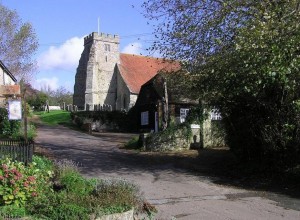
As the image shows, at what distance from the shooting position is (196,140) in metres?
25.2

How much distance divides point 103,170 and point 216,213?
7.74m

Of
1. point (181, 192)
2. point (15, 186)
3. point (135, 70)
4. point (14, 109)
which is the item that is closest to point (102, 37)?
point (135, 70)

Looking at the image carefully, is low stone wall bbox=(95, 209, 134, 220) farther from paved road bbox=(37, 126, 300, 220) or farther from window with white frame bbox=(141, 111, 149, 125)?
window with white frame bbox=(141, 111, 149, 125)

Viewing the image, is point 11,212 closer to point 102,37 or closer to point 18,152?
point 18,152

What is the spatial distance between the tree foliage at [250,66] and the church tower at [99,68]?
5311cm

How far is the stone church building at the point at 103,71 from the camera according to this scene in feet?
210

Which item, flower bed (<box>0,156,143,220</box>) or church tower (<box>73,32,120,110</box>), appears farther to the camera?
church tower (<box>73,32,120,110</box>)

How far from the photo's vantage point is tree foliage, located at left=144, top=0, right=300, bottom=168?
508 inches

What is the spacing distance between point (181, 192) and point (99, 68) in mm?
61051

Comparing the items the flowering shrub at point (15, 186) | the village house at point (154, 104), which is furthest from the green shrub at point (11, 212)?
the village house at point (154, 104)

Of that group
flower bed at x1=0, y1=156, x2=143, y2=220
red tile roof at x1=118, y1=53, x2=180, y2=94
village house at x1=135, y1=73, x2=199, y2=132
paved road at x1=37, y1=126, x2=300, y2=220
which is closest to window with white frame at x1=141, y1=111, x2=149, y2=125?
village house at x1=135, y1=73, x2=199, y2=132

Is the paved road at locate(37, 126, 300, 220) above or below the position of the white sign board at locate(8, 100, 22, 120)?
below

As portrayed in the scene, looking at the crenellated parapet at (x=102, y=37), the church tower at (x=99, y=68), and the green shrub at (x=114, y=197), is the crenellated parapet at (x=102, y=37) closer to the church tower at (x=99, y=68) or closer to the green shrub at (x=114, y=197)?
the church tower at (x=99, y=68)

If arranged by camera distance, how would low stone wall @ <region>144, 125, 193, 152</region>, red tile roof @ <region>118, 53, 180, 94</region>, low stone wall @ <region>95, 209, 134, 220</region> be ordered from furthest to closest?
red tile roof @ <region>118, 53, 180, 94</region>, low stone wall @ <region>144, 125, 193, 152</region>, low stone wall @ <region>95, 209, 134, 220</region>
